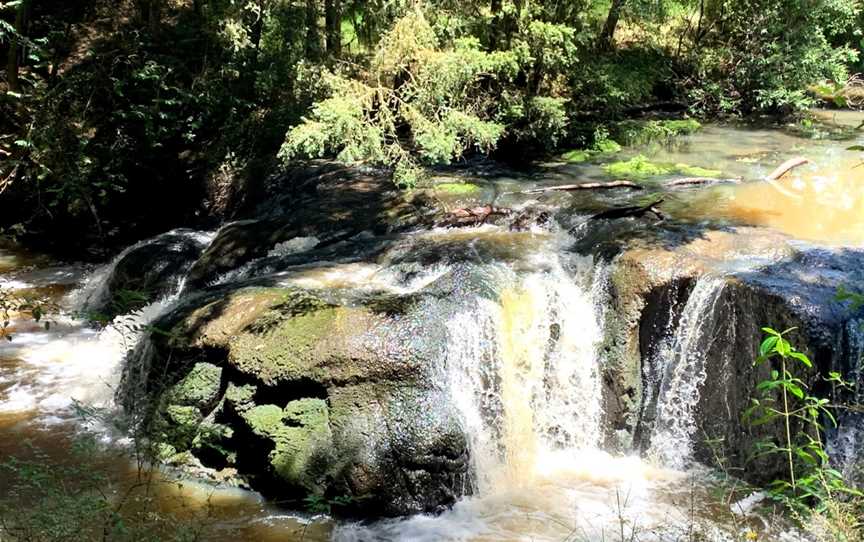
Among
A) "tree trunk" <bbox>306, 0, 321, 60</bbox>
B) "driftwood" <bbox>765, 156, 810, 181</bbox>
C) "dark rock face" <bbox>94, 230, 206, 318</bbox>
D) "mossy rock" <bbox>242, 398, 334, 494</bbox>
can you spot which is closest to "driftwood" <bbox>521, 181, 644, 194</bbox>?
"driftwood" <bbox>765, 156, 810, 181</bbox>

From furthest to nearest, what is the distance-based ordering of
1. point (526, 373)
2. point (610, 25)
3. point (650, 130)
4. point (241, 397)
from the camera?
point (610, 25), point (650, 130), point (526, 373), point (241, 397)

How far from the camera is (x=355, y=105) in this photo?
8961 mm

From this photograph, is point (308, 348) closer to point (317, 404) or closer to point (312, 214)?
point (317, 404)

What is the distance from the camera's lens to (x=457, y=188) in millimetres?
10250

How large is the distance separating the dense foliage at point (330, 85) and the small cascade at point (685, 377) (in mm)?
3738

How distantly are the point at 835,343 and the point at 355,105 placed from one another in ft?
19.0

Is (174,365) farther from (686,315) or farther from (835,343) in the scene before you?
(835,343)

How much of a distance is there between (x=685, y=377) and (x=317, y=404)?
10.8 feet

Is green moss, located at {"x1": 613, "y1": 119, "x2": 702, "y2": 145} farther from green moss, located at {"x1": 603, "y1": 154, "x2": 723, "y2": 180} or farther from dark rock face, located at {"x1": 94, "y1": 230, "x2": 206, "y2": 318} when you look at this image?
dark rock face, located at {"x1": 94, "y1": 230, "x2": 206, "y2": 318}

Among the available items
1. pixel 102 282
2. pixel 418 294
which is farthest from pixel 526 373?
pixel 102 282

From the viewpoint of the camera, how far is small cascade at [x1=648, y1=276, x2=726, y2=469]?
6570mm

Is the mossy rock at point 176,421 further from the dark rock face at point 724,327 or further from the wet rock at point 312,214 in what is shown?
the dark rock face at point 724,327

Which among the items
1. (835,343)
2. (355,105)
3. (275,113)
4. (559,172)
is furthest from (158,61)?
(835,343)

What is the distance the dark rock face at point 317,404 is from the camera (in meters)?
5.71
